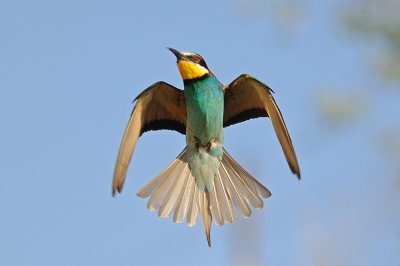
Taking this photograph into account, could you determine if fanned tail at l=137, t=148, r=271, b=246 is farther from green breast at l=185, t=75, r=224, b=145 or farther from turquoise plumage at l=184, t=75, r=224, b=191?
green breast at l=185, t=75, r=224, b=145

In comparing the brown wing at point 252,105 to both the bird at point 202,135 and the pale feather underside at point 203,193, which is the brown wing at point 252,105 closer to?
the bird at point 202,135

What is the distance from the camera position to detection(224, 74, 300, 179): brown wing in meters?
5.13

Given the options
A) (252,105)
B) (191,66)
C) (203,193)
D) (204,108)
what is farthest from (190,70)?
(203,193)

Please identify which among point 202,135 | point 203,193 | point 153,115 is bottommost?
point 203,193

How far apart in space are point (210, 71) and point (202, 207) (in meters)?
0.64

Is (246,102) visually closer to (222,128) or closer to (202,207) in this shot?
(222,128)

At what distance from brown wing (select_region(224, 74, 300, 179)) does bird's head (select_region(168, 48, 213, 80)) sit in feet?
0.47

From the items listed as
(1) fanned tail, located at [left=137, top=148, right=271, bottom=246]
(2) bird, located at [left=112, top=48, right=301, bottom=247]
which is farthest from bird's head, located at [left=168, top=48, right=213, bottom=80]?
(1) fanned tail, located at [left=137, top=148, right=271, bottom=246]

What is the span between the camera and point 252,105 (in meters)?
5.44

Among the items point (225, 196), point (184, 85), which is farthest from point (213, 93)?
point (225, 196)

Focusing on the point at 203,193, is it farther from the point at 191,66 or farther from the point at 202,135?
the point at 191,66

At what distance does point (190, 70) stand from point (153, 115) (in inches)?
10.9

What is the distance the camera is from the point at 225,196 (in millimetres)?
5633

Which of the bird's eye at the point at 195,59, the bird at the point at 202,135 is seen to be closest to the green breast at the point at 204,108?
the bird at the point at 202,135
